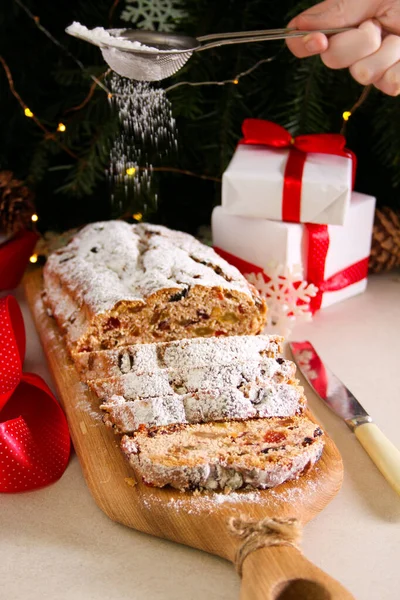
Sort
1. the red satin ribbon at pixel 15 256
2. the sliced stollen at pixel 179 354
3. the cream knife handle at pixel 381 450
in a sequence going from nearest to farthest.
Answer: the cream knife handle at pixel 381 450 < the sliced stollen at pixel 179 354 < the red satin ribbon at pixel 15 256

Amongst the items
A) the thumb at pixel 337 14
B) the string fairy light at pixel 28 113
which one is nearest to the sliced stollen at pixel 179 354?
the thumb at pixel 337 14

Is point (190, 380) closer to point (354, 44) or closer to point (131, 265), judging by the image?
point (131, 265)

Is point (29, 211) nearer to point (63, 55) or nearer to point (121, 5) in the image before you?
point (63, 55)

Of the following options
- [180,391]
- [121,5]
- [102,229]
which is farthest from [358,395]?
[121,5]

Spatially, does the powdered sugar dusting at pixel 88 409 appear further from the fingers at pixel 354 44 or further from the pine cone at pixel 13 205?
the fingers at pixel 354 44

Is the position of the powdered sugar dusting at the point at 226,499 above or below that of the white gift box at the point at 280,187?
below

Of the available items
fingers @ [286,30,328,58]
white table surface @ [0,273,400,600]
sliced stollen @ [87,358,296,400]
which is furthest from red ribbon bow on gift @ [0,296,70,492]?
fingers @ [286,30,328,58]

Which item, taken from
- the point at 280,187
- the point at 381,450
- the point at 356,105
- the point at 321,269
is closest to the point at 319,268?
the point at 321,269
